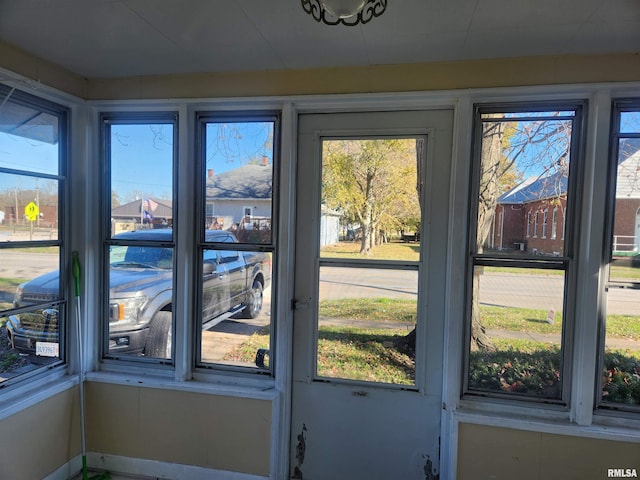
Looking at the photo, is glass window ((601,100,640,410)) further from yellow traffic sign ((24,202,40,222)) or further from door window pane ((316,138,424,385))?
yellow traffic sign ((24,202,40,222))

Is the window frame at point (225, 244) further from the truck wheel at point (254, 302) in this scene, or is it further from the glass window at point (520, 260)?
the glass window at point (520, 260)

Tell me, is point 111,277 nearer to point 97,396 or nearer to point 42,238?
point 42,238

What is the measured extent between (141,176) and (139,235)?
37cm

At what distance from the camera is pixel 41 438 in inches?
78.5

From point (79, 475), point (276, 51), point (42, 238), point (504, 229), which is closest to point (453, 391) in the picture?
point (504, 229)

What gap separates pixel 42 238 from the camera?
2070mm

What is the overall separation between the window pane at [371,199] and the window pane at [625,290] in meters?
0.97

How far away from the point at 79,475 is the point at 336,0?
2.86 metres

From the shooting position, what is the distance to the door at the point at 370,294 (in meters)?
1.99

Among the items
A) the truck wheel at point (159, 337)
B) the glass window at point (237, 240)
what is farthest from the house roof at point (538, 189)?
the truck wheel at point (159, 337)

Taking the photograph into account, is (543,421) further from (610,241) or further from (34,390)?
(34,390)

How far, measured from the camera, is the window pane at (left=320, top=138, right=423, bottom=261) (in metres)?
2.01

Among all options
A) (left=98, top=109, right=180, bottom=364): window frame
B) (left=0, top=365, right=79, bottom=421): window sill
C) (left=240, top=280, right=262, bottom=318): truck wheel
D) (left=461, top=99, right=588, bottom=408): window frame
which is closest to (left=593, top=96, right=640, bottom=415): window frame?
(left=461, top=99, right=588, bottom=408): window frame

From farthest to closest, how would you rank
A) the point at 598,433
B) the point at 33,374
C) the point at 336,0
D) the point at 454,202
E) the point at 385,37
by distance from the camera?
the point at 33,374
the point at 454,202
the point at 598,433
the point at 385,37
the point at 336,0
